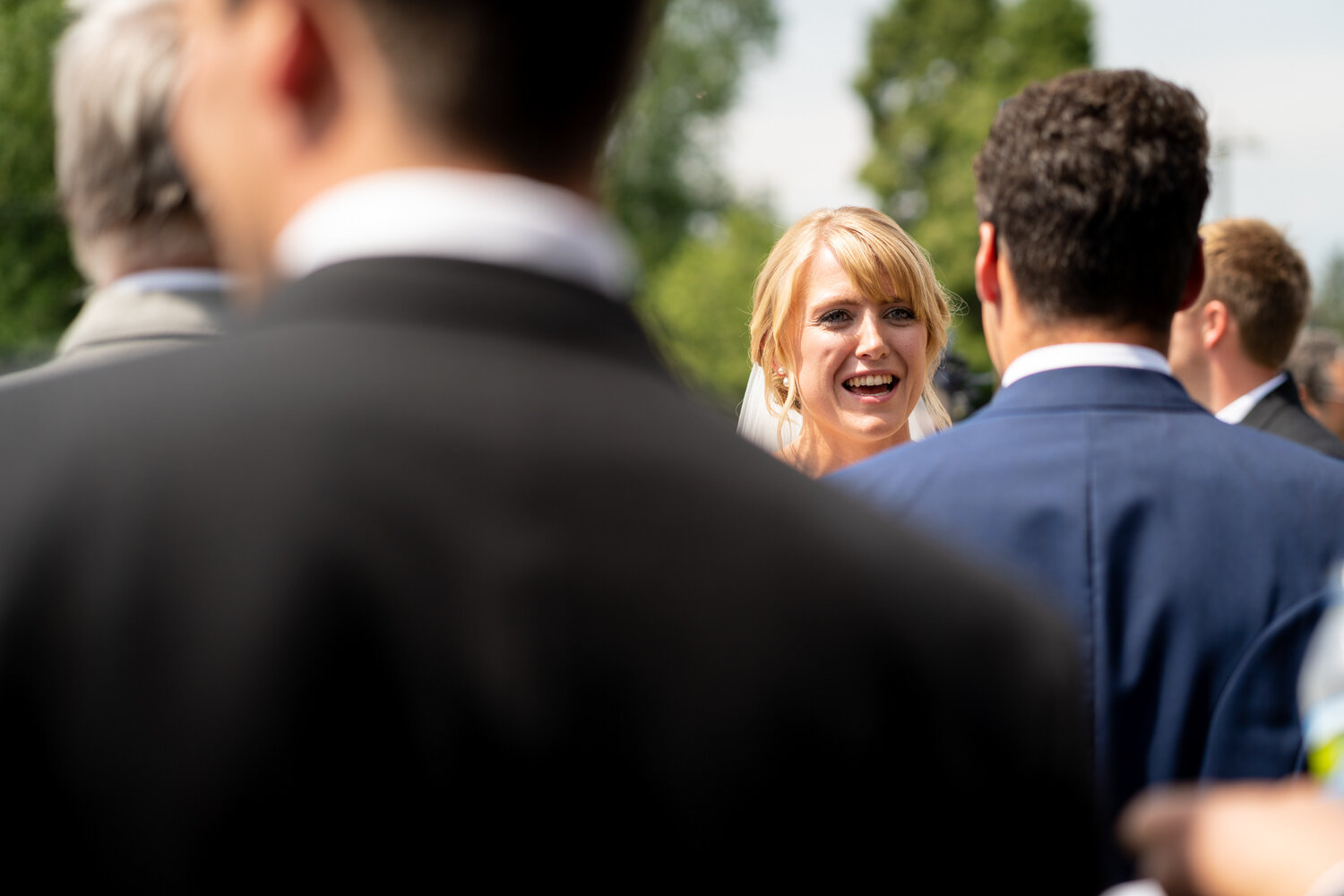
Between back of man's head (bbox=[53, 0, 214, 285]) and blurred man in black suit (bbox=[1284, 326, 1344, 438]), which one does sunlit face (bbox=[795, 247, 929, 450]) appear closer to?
back of man's head (bbox=[53, 0, 214, 285])

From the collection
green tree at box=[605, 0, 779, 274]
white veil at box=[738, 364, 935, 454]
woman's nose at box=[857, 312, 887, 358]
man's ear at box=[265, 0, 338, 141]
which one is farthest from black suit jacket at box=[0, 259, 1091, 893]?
green tree at box=[605, 0, 779, 274]

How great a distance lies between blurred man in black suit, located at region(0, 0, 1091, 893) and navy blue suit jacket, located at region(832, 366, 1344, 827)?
1.16 metres

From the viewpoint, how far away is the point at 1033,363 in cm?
241

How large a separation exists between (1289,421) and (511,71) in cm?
501

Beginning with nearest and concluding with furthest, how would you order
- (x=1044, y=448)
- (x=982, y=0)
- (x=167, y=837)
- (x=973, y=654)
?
(x=167, y=837)
(x=973, y=654)
(x=1044, y=448)
(x=982, y=0)

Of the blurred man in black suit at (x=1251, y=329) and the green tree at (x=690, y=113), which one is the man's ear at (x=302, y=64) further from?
the green tree at (x=690, y=113)

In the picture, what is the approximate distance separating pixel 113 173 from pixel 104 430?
1.74 meters

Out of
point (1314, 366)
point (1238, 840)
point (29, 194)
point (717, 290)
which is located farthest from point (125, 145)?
point (717, 290)

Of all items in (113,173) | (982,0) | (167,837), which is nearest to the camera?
(167,837)

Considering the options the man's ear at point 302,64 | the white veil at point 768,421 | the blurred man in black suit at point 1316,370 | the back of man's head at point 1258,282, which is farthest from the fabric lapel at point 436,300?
the blurred man in black suit at point 1316,370

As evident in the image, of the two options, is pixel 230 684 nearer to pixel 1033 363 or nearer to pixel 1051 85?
pixel 1033 363

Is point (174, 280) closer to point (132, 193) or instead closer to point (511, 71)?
point (132, 193)

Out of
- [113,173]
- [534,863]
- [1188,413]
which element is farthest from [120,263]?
[534,863]

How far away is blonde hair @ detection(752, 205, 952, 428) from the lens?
4.59 m
